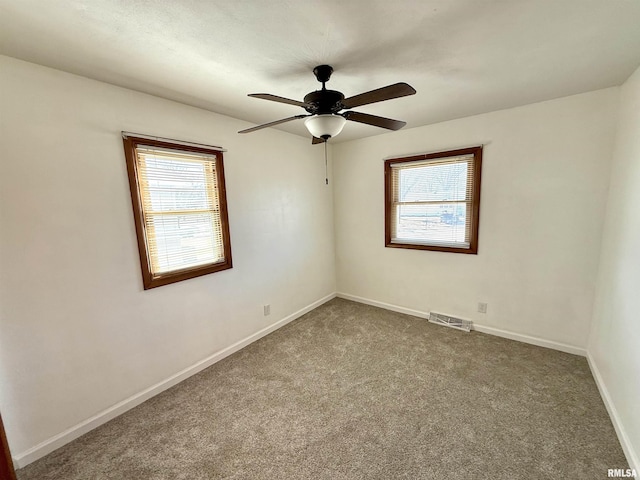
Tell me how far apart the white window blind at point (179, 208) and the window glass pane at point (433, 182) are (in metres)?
2.33

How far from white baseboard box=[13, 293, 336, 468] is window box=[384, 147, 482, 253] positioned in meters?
2.28

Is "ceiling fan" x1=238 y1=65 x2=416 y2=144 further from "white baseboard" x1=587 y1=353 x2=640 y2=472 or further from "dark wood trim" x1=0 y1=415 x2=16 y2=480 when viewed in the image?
"white baseboard" x1=587 y1=353 x2=640 y2=472

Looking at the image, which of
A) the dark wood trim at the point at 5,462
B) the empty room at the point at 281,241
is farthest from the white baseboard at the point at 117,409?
the dark wood trim at the point at 5,462

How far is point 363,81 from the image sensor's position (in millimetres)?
1936

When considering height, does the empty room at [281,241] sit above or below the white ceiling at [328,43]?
below

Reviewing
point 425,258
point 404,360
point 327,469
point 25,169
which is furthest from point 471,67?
point 25,169

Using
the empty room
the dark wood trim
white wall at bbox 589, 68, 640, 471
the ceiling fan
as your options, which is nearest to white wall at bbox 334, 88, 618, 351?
the empty room

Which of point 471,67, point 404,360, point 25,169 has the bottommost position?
point 404,360

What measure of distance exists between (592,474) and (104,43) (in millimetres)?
3614

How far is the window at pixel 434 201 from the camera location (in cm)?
292

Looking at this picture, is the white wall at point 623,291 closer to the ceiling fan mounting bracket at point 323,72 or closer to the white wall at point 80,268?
the ceiling fan mounting bracket at point 323,72

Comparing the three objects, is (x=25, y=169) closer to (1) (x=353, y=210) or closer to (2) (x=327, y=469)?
(2) (x=327, y=469)

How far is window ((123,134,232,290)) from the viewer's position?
2.05m

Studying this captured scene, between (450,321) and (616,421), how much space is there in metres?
1.53
